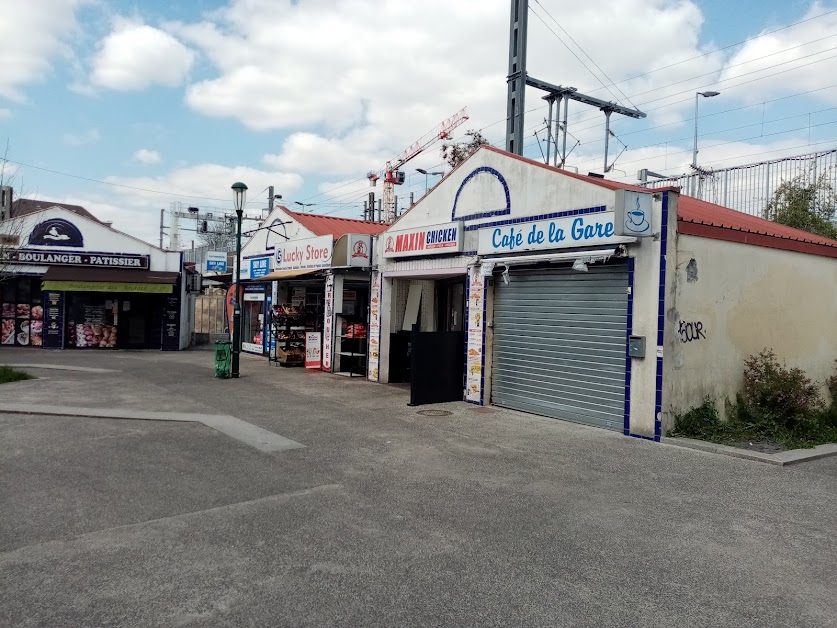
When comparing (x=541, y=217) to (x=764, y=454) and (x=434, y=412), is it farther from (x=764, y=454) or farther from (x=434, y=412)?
(x=764, y=454)

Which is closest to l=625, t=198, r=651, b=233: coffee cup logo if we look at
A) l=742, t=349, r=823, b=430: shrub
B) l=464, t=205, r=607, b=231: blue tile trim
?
l=464, t=205, r=607, b=231: blue tile trim

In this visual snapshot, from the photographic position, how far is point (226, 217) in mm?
61375

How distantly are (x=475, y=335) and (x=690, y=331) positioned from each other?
14.2ft

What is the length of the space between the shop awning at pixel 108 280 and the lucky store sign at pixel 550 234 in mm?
15428

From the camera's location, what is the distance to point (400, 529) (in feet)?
17.3

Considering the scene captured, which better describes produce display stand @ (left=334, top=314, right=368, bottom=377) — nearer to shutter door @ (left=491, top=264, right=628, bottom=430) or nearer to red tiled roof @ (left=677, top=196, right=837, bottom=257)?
shutter door @ (left=491, top=264, right=628, bottom=430)

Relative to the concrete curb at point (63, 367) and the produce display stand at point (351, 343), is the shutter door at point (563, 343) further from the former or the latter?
the concrete curb at point (63, 367)

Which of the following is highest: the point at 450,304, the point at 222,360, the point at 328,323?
the point at 450,304

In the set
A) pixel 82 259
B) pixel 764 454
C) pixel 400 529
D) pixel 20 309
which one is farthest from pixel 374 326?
pixel 20 309

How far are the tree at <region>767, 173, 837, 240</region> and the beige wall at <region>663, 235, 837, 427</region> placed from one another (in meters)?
10.0

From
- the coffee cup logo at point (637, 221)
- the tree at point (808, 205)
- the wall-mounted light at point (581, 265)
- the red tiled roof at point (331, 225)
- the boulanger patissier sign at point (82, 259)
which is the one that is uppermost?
the tree at point (808, 205)

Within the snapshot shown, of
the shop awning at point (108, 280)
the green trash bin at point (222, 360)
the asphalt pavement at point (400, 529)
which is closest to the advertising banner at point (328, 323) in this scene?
the green trash bin at point (222, 360)

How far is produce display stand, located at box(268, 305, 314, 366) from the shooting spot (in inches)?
754

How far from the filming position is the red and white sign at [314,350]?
1812 cm
